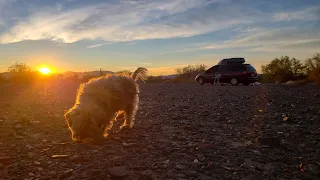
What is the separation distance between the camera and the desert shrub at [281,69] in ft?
138

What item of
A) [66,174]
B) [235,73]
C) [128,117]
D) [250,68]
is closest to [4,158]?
[66,174]

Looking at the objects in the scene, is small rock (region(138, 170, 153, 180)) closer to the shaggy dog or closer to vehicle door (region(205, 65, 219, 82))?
the shaggy dog

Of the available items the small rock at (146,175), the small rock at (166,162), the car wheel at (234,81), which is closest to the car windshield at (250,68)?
the car wheel at (234,81)

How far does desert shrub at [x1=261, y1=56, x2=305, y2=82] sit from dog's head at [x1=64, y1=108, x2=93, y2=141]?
1570 inches

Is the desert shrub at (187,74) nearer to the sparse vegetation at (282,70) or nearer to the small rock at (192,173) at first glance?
the sparse vegetation at (282,70)

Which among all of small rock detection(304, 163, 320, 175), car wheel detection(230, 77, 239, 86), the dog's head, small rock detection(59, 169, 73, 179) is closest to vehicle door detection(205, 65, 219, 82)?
car wheel detection(230, 77, 239, 86)

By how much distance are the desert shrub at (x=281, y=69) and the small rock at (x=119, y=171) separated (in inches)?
1602

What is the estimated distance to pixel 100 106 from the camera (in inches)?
248

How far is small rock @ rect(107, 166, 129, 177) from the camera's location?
13.8ft

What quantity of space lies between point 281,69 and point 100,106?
4188 centimetres

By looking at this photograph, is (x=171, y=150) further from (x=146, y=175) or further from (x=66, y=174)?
(x=66, y=174)

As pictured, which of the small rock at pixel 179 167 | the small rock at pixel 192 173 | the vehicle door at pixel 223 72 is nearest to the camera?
the small rock at pixel 192 173

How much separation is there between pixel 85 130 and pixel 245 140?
3376 mm

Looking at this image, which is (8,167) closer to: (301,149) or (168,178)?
(168,178)
